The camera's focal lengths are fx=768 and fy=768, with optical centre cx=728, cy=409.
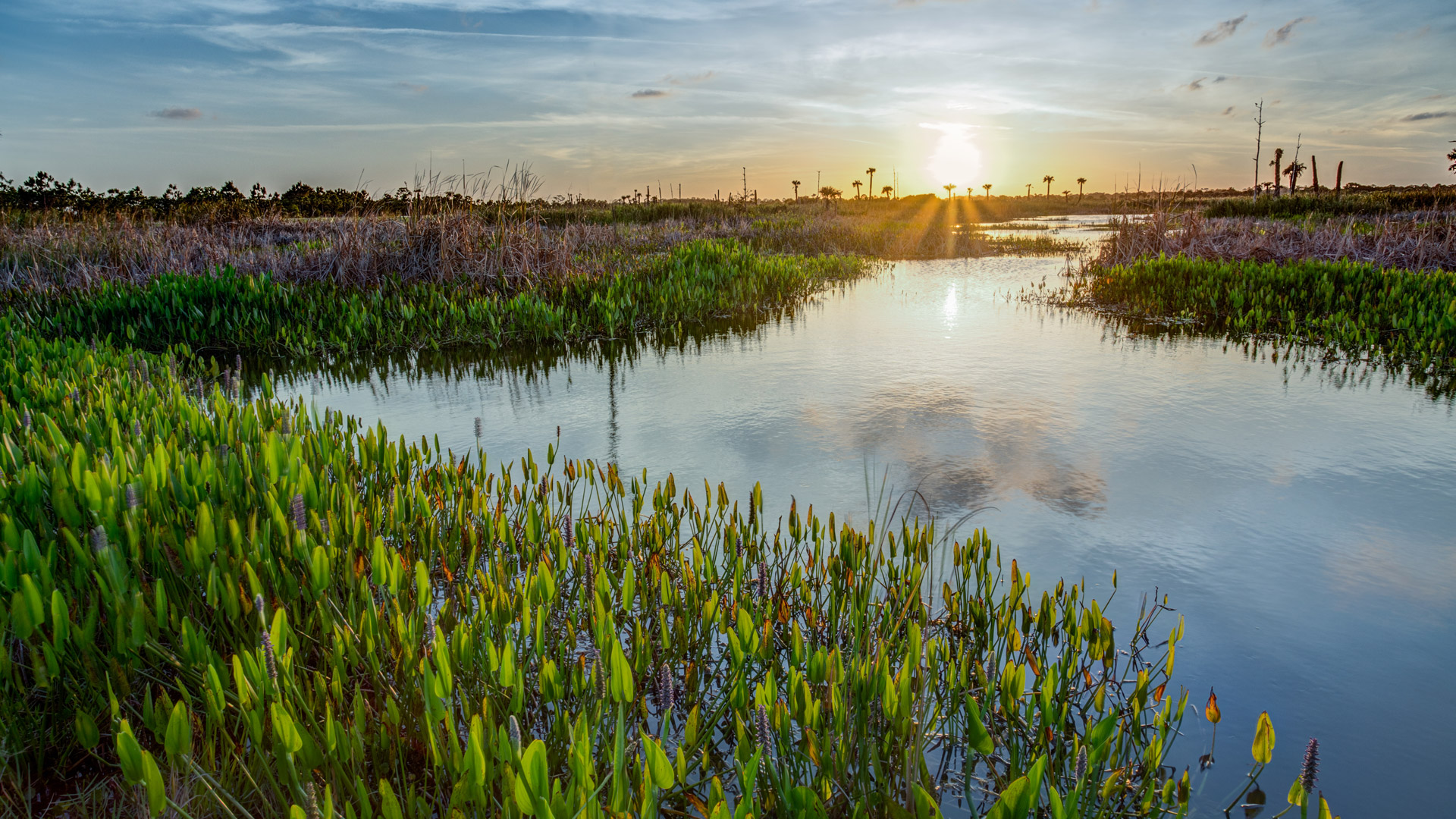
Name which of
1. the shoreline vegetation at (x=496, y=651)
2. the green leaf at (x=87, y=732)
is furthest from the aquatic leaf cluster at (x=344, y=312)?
the green leaf at (x=87, y=732)

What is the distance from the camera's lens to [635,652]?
246 centimetres

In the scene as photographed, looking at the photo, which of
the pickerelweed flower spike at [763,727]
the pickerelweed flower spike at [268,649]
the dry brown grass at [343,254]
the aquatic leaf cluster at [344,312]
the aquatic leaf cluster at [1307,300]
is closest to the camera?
the pickerelweed flower spike at [763,727]

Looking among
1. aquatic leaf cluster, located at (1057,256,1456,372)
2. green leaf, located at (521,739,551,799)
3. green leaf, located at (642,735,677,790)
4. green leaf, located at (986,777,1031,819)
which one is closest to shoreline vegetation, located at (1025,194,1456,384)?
aquatic leaf cluster, located at (1057,256,1456,372)

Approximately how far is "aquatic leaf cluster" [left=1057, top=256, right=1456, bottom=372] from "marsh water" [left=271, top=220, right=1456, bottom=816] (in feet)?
3.56

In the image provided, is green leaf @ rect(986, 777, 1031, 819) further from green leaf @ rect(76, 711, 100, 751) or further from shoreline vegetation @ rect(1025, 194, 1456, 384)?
shoreline vegetation @ rect(1025, 194, 1456, 384)

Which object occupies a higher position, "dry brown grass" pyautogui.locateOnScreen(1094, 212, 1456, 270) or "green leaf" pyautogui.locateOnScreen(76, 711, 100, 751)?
"dry brown grass" pyautogui.locateOnScreen(1094, 212, 1456, 270)

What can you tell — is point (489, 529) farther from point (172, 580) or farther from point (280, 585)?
point (172, 580)

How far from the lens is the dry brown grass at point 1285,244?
12.3 metres

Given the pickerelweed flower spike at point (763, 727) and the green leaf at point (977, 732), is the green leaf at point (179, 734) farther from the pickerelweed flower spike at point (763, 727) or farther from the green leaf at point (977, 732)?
the green leaf at point (977, 732)

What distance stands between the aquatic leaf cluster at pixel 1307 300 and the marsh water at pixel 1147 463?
1.08 metres

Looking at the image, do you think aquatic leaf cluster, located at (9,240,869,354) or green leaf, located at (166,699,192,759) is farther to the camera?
aquatic leaf cluster, located at (9,240,869,354)

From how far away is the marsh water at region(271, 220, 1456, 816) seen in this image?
2605mm

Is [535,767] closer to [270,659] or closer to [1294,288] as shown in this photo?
[270,659]

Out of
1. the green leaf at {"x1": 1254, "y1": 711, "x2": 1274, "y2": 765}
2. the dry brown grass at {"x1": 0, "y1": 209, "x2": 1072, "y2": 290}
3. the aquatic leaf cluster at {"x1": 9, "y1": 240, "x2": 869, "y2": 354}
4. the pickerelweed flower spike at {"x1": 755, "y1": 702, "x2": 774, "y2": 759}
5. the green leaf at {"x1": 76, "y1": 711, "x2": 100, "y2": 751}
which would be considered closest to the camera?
the pickerelweed flower spike at {"x1": 755, "y1": 702, "x2": 774, "y2": 759}
